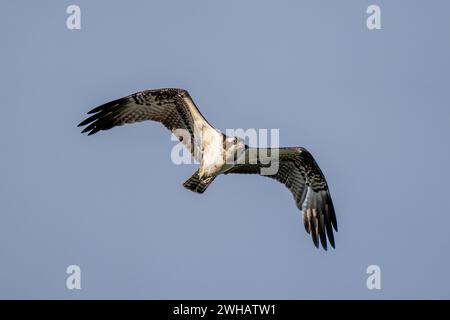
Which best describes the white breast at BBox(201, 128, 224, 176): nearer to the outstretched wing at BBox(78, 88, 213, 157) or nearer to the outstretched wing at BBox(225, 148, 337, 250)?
the outstretched wing at BBox(78, 88, 213, 157)

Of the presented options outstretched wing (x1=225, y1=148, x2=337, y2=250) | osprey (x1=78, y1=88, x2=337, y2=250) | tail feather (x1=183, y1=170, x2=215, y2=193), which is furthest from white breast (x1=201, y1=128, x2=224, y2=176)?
outstretched wing (x1=225, y1=148, x2=337, y2=250)

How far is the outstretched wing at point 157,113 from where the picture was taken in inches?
591

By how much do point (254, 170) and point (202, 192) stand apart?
1.49 meters

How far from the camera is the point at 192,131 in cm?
1527

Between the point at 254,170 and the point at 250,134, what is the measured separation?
2.76 ft

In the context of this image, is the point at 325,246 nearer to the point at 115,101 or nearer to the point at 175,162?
the point at 175,162

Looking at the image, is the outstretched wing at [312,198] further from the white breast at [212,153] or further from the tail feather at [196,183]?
the tail feather at [196,183]

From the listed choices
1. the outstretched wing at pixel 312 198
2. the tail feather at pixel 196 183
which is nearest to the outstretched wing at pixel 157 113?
the tail feather at pixel 196 183

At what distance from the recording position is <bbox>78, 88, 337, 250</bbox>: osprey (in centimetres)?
1480

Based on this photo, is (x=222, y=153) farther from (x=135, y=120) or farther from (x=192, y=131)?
(x=135, y=120)

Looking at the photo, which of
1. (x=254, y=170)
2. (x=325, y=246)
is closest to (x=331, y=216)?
(x=325, y=246)

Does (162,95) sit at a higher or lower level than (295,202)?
higher
